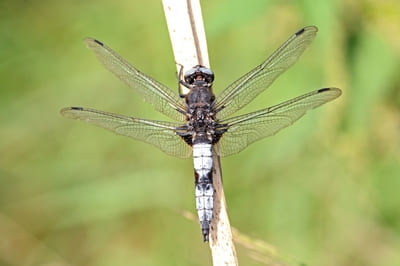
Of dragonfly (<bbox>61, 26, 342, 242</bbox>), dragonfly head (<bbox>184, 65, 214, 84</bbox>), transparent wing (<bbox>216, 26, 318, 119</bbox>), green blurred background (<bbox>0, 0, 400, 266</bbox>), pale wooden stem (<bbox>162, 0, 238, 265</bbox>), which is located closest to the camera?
pale wooden stem (<bbox>162, 0, 238, 265</bbox>)

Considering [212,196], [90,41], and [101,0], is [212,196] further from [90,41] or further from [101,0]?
[101,0]

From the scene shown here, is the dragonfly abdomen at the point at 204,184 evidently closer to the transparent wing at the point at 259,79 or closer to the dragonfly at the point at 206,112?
the dragonfly at the point at 206,112

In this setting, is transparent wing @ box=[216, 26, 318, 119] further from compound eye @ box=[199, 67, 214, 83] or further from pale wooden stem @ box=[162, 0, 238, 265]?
pale wooden stem @ box=[162, 0, 238, 265]

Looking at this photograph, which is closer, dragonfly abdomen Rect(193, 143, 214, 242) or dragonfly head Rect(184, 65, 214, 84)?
dragonfly abdomen Rect(193, 143, 214, 242)

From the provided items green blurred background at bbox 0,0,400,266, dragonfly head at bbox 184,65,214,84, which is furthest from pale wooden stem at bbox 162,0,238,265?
green blurred background at bbox 0,0,400,266

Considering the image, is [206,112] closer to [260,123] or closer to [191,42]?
[260,123]

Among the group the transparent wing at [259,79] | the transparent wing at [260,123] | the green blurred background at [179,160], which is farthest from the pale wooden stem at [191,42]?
the green blurred background at [179,160]

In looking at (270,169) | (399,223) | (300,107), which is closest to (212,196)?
(300,107)
